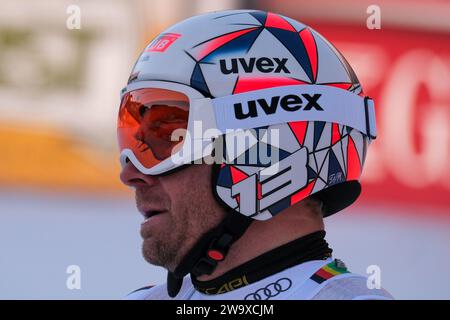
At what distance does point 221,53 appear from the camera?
3.91m

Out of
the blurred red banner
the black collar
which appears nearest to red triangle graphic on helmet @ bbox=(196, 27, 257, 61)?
the black collar

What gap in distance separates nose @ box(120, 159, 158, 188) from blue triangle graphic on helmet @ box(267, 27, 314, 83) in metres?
0.65

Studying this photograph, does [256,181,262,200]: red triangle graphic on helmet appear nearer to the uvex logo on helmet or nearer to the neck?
the neck

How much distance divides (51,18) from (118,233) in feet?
4.57

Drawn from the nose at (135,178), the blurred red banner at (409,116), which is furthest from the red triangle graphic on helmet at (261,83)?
the blurred red banner at (409,116)

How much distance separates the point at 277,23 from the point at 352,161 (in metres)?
0.56

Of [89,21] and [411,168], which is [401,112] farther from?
[89,21]

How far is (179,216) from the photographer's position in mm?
3793

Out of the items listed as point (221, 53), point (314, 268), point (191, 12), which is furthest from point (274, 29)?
point (191, 12)

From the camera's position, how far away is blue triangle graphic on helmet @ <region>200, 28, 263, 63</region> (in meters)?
3.91

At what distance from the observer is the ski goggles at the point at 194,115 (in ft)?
12.6

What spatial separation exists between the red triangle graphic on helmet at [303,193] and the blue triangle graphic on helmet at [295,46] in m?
0.37

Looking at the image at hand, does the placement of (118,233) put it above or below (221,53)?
below

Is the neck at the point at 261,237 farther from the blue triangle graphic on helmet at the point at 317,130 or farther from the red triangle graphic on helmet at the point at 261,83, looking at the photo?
the red triangle graphic on helmet at the point at 261,83
